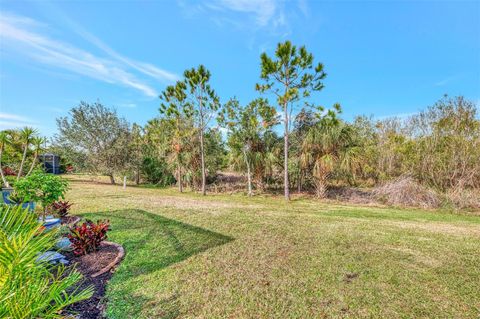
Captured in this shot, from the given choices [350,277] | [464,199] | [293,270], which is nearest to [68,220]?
[293,270]

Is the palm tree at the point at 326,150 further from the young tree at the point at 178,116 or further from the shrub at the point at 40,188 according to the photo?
the shrub at the point at 40,188

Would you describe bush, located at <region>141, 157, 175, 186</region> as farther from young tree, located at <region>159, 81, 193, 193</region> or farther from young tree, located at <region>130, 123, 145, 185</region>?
young tree, located at <region>159, 81, 193, 193</region>

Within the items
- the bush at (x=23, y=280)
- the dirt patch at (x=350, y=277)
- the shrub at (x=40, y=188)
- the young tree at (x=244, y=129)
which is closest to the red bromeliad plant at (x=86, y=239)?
the shrub at (x=40, y=188)

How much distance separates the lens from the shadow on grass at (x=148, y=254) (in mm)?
2490

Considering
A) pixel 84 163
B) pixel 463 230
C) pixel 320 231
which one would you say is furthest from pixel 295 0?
pixel 84 163

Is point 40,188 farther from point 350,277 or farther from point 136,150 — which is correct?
point 136,150

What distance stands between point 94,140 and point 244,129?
13168 mm

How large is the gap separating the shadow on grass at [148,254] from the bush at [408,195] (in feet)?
26.6

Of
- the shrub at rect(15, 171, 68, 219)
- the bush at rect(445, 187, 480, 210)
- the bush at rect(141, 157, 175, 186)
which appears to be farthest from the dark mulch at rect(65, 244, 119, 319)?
the bush at rect(141, 157, 175, 186)

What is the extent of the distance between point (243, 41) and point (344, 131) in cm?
631

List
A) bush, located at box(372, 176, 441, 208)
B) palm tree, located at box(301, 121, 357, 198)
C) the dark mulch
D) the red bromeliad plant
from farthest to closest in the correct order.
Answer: palm tree, located at box(301, 121, 357, 198)
bush, located at box(372, 176, 441, 208)
the red bromeliad plant
the dark mulch

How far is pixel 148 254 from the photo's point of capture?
3781mm

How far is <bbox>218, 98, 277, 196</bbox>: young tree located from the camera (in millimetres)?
12766

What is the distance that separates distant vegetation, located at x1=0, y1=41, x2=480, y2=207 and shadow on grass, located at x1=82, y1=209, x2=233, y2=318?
3.75 m
